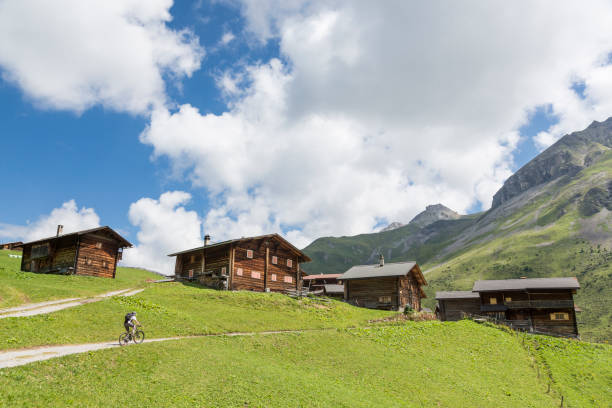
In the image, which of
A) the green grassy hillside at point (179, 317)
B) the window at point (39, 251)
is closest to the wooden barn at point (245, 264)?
the green grassy hillside at point (179, 317)

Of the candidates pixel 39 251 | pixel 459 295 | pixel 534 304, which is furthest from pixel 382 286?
pixel 39 251

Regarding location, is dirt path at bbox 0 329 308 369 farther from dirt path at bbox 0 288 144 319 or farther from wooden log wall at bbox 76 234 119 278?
wooden log wall at bbox 76 234 119 278

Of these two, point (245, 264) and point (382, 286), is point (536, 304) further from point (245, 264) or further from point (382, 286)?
point (245, 264)

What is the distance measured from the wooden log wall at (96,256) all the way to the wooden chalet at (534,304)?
5618cm

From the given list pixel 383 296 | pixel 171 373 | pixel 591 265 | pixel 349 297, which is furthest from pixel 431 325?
pixel 591 265

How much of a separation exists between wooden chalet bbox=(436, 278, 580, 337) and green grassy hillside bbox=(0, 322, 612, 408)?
18108 millimetres

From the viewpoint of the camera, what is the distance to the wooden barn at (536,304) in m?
55.7

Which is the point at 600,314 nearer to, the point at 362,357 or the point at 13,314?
the point at 362,357

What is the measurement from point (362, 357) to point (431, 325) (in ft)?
54.2

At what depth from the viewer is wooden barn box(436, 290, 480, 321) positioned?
7194cm

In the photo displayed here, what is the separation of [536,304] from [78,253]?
65.9 m

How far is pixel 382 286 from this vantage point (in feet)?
199

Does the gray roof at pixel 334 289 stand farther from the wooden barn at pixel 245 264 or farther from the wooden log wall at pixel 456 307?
the wooden barn at pixel 245 264

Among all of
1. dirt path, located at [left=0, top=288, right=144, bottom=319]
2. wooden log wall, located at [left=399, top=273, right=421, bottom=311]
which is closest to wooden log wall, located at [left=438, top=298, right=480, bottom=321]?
wooden log wall, located at [left=399, top=273, right=421, bottom=311]
